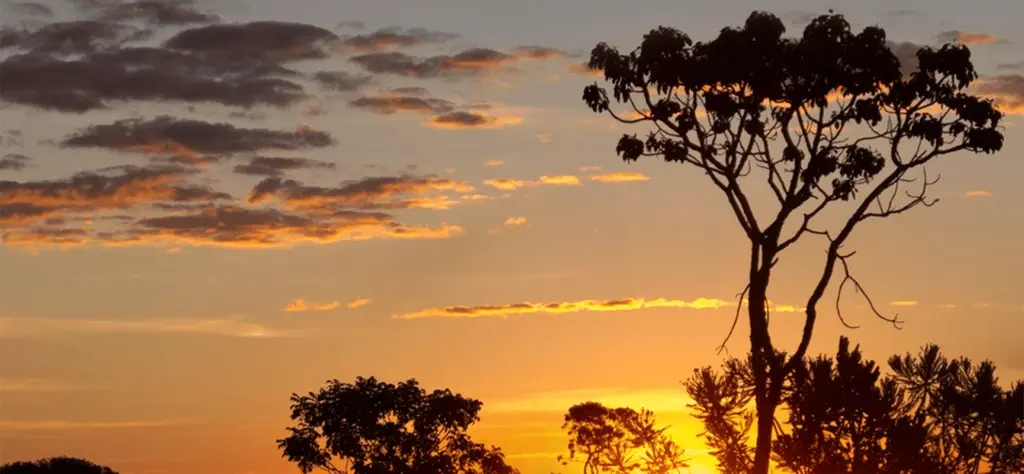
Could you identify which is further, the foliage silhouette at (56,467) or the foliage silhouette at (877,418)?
the foliage silhouette at (56,467)

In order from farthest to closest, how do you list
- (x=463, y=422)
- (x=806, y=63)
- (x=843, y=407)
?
(x=463, y=422) → (x=843, y=407) → (x=806, y=63)

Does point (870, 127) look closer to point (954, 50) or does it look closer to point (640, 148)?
point (954, 50)

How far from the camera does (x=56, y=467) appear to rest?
9181cm

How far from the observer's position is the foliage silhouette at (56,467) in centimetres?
9075

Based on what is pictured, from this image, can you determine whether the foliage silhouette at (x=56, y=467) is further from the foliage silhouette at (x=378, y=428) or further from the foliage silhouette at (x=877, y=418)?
the foliage silhouette at (x=877, y=418)

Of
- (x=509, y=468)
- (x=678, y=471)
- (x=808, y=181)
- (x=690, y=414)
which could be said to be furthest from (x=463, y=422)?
(x=808, y=181)

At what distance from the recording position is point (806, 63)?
40.6 meters

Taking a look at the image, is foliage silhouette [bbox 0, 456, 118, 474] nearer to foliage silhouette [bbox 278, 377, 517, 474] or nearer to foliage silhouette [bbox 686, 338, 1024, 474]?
foliage silhouette [bbox 278, 377, 517, 474]

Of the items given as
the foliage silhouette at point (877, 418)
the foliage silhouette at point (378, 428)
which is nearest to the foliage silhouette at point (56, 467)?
the foliage silhouette at point (378, 428)

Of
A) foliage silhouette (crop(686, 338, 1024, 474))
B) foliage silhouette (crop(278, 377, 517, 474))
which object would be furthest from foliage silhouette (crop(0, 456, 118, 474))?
foliage silhouette (crop(686, 338, 1024, 474))

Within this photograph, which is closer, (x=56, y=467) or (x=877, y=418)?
(x=877, y=418)

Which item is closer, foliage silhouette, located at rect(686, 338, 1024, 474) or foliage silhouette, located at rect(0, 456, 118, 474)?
foliage silhouette, located at rect(686, 338, 1024, 474)

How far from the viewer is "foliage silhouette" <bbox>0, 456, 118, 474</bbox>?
90750 millimetres

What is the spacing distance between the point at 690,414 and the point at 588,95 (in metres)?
9.30
